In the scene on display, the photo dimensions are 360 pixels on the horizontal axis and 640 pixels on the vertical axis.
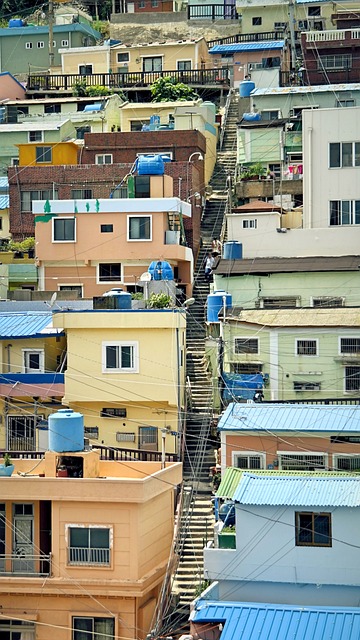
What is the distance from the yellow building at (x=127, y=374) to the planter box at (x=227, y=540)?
9.58 m

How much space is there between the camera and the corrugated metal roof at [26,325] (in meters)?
48.8

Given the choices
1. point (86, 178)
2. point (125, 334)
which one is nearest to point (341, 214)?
point (86, 178)

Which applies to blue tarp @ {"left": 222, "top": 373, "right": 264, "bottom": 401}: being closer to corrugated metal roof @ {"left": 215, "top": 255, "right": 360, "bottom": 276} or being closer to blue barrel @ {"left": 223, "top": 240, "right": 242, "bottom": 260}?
corrugated metal roof @ {"left": 215, "top": 255, "right": 360, "bottom": 276}

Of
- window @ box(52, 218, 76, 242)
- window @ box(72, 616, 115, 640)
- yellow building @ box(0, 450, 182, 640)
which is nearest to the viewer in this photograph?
yellow building @ box(0, 450, 182, 640)

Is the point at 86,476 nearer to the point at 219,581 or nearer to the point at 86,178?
the point at 219,581

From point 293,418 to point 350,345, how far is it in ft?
20.3

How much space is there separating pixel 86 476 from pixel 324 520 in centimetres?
609

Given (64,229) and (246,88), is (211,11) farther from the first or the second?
(64,229)

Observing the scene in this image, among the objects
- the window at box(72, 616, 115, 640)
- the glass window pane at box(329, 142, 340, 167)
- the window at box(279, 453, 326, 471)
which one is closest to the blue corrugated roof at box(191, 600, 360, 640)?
the window at box(72, 616, 115, 640)

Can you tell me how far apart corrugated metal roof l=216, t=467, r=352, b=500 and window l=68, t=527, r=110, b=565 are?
9.18 ft

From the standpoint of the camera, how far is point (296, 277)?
53281 millimetres

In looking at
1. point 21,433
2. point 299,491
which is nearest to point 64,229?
point 21,433

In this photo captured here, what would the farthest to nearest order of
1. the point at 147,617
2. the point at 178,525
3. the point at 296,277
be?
the point at 296,277
the point at 178,525
the point at 147,617

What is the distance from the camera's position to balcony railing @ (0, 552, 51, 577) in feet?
128
